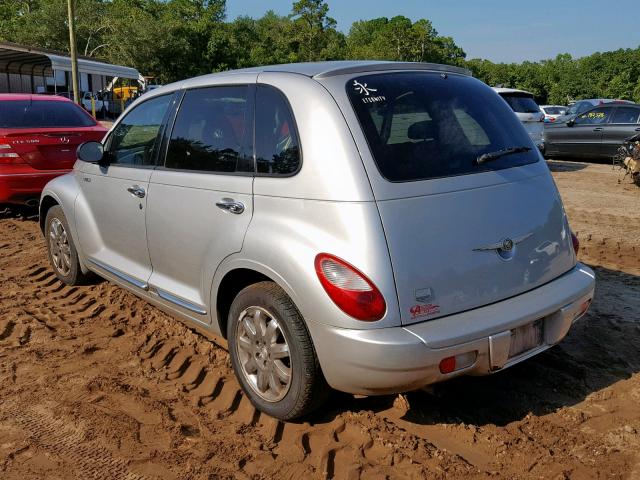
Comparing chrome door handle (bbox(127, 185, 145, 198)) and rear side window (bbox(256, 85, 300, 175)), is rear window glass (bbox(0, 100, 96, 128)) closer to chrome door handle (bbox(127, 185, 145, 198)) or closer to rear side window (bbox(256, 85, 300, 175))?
chrome door handle (bbox(127, 185, 145, 198))

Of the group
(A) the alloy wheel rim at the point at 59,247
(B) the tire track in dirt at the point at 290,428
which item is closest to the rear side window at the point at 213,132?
(B) the tire track in dirt at the point at 290,428

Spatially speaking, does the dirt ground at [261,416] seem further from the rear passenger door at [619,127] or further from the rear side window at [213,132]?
the rear passenger door at [619,127]

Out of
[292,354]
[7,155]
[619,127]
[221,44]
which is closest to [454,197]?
[292,354]

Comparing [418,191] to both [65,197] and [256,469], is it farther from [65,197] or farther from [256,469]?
[65,197]

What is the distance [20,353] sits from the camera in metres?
4.05

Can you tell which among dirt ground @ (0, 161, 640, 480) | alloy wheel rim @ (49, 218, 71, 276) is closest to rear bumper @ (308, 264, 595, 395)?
dirt ground @ (0, 161, 640, 480)

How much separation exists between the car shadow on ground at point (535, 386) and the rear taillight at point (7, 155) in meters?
5.74

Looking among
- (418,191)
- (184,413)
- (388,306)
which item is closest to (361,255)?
(388,306)

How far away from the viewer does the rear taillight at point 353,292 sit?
2.65 m

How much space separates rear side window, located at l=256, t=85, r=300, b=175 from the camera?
121 inches

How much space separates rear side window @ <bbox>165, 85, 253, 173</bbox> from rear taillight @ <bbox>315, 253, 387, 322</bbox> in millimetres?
875

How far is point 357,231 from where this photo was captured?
2.69m

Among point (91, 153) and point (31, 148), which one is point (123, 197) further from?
point (31, 148)

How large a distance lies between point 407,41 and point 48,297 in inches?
2480
